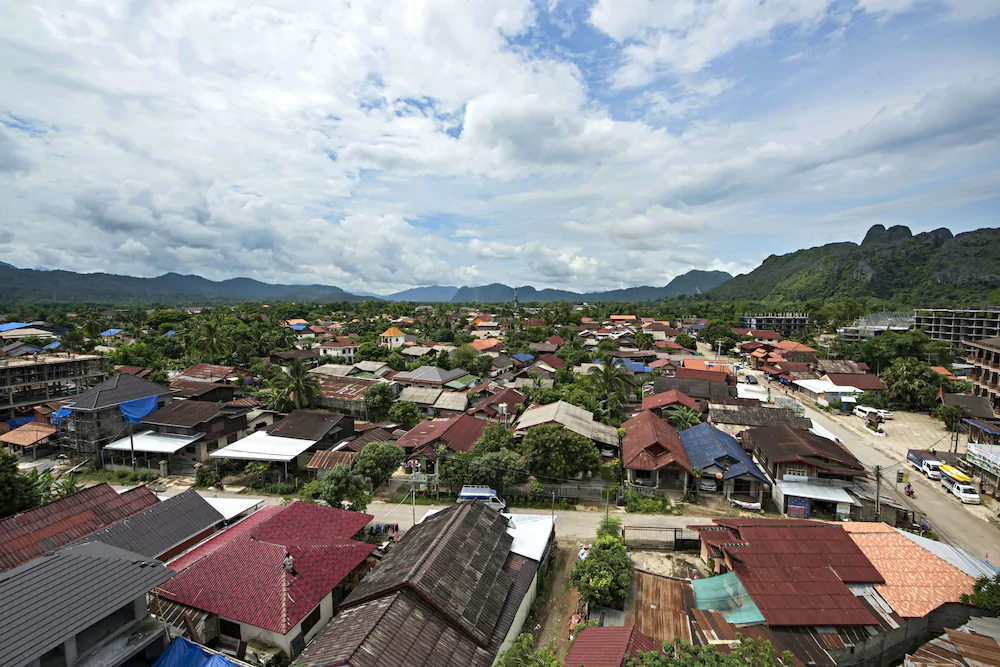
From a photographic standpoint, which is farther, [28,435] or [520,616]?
[28,435]

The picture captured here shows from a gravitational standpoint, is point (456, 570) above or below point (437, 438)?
below

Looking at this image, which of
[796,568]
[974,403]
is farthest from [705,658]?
[974,403]

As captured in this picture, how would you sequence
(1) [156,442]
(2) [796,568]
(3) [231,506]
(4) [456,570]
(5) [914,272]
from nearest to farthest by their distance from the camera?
(4) [456,570], (2) [796,568], (3) [231,506], (1) [156,442], (5) [914,272]

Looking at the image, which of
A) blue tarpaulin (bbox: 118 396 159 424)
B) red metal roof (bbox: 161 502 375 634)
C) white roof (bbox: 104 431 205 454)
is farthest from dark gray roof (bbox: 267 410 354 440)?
red metal roof (bbox: 161 502 375 634)

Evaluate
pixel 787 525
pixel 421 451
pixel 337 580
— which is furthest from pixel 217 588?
pixel 787 525

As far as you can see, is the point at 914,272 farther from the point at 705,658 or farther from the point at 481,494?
the point at 705,658

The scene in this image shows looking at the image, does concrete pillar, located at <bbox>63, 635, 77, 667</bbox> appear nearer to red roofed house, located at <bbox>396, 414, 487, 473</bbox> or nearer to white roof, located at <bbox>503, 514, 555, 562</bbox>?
white roof, located at <bbox>503, 514, 555, 562</bbox>
